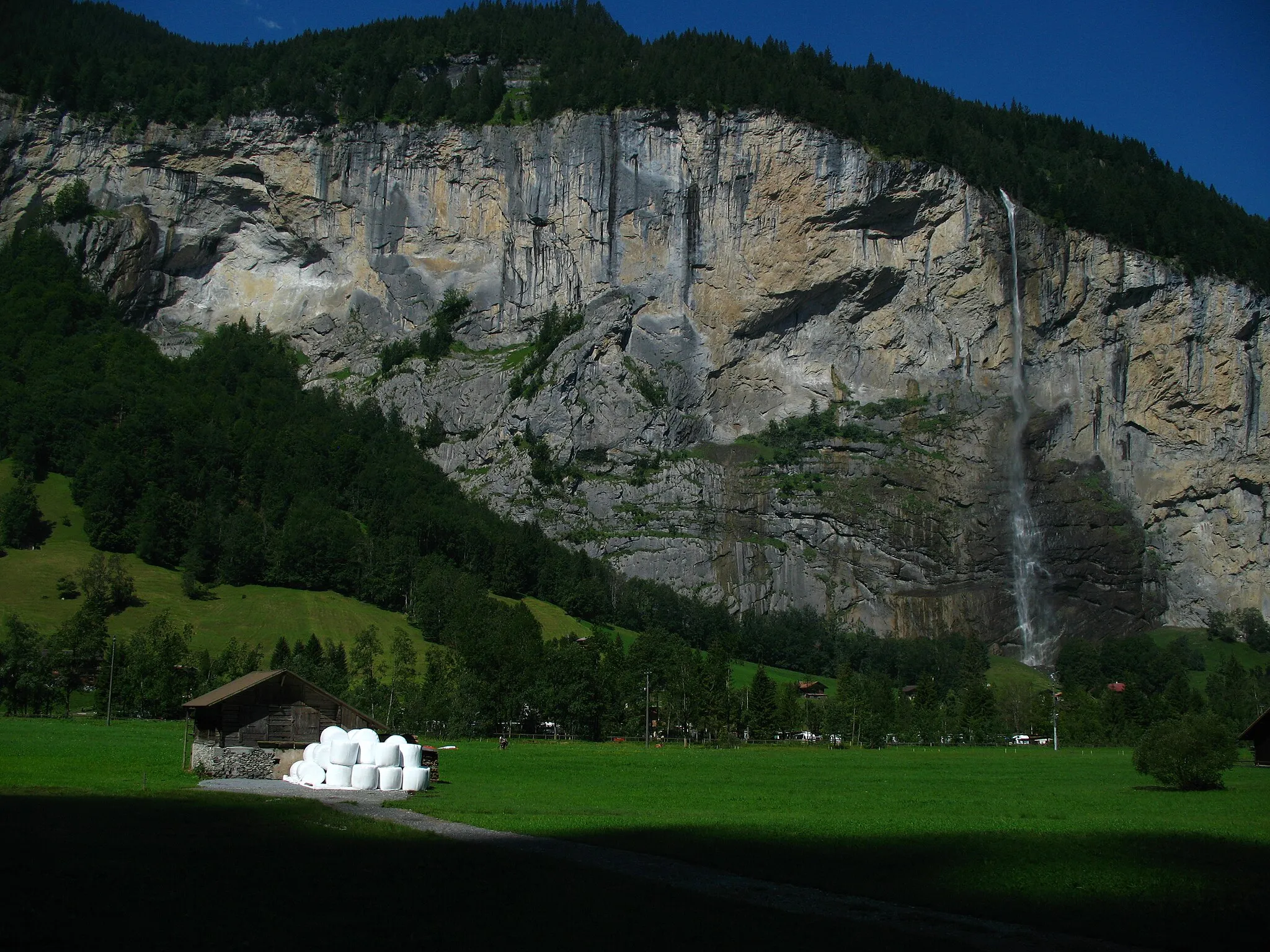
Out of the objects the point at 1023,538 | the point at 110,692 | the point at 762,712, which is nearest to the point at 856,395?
the point at 1023,538

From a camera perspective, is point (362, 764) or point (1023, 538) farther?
point (1023, 538)

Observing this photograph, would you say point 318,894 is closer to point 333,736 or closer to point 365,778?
point 365,778

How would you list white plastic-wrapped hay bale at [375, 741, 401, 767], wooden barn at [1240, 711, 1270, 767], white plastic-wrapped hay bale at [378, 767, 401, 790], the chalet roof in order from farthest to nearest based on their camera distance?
wooden barn at [1240, 711, 1270, 767] < the chalet roof < white plastic-wrapped hay bale at [375, 741, 401, 767] < white plastic-wrapped hay bale at [378, 767, 401, 790]

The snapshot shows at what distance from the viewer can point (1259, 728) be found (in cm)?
6775

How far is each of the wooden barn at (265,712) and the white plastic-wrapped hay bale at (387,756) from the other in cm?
1082

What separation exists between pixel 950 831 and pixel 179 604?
114 m

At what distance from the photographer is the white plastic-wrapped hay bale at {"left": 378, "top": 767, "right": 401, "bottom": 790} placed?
4322cm

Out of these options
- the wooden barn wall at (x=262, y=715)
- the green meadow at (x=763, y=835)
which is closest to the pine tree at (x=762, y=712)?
the green meadow at (x=763, y=835)

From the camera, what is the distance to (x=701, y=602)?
172125 mm

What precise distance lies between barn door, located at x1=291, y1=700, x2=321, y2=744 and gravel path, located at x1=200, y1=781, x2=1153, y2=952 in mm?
24930

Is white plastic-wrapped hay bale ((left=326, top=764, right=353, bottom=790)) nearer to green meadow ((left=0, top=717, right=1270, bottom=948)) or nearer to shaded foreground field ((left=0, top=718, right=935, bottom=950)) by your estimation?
green meadow ((left=0, top=717, right=1270, bottom=948))

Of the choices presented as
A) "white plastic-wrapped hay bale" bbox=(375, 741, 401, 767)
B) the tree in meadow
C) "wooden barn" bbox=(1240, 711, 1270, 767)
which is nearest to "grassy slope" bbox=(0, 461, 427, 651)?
the tree in meadow

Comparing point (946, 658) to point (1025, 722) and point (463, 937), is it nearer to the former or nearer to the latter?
point (1025, 722)

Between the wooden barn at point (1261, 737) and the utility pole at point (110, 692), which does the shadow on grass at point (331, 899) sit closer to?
the wooden barn at point (1261, 737)
